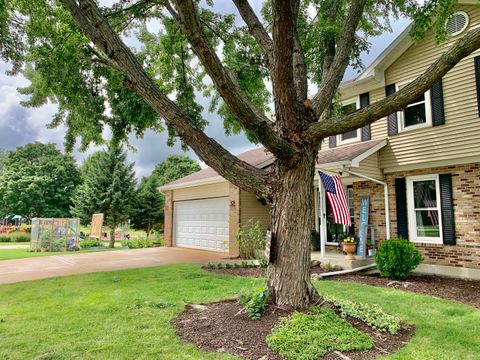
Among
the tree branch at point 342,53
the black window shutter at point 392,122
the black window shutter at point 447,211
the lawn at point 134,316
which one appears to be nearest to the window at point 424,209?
the black window shutter at point 447,211

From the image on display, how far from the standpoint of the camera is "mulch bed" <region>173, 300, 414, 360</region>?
3685 mm

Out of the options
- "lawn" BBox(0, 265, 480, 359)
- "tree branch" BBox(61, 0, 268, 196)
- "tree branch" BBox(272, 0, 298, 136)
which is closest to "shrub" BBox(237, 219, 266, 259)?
"lawn" BBox(0, 265, 480, 359)

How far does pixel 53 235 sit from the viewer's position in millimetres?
16484

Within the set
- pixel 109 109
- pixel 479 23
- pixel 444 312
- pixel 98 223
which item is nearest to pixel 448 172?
pixel 479 23

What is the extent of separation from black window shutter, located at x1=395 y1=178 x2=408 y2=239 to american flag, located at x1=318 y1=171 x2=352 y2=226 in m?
2.26

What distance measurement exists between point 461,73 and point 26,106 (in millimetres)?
12110

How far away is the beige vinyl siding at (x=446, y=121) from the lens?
8719mm

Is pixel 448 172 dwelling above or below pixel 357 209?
above

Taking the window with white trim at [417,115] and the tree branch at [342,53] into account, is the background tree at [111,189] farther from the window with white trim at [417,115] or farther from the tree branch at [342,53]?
the tree branch at [342,53]

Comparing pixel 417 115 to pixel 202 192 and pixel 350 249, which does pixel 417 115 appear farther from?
pixel 202 192

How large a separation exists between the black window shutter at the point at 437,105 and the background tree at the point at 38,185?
1371 inches

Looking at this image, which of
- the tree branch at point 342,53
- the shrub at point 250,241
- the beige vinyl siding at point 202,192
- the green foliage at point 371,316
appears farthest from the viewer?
the beige vinyl siding at point 202,192

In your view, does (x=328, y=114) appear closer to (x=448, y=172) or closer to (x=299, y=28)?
(x=299, y=28)

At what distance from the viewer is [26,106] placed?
9.40m
